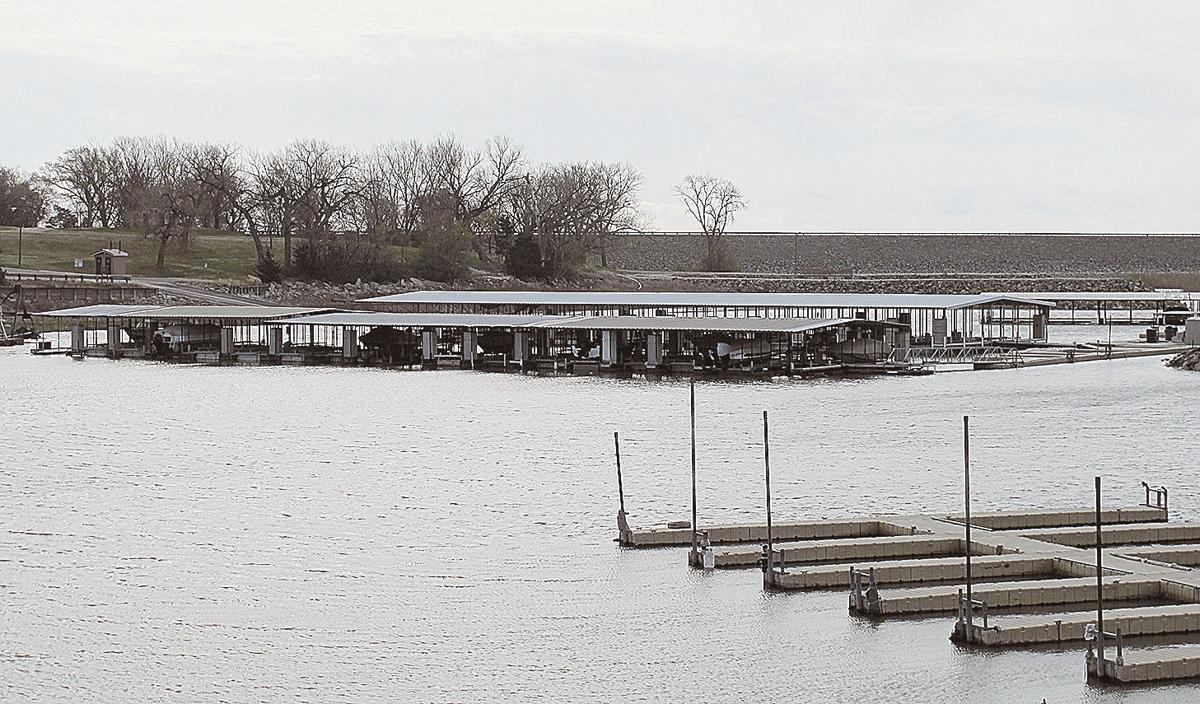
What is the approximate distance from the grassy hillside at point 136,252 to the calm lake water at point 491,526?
5991 centimetres

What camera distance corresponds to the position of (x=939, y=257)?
19512 centimetres

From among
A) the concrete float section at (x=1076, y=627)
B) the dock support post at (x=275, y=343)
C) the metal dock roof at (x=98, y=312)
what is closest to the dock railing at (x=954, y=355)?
the dock support post at (x=275, y=343)

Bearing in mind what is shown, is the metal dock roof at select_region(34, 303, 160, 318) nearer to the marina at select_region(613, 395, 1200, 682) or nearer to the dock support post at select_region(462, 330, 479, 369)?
the dock support post at select_region(462, 330, 479, 369)

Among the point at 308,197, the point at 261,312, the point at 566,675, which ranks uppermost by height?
the point at 308,197

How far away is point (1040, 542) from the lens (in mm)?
33625

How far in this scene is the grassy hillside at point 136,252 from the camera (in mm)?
133250

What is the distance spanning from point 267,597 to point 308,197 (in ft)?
388

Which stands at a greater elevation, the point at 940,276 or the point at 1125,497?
the point at 940,276

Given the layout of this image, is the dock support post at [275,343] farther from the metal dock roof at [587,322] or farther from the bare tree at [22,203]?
the bare tree at [22,203]

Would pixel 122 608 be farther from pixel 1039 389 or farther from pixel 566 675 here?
pixel 1039 389

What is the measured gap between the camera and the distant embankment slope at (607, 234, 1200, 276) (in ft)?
618

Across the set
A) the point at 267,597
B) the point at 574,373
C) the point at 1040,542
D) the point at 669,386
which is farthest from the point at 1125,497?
the point at 574,373

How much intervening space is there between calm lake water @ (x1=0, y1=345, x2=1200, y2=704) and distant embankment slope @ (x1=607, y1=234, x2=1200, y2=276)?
114065 mm

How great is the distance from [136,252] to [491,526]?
108239mm
